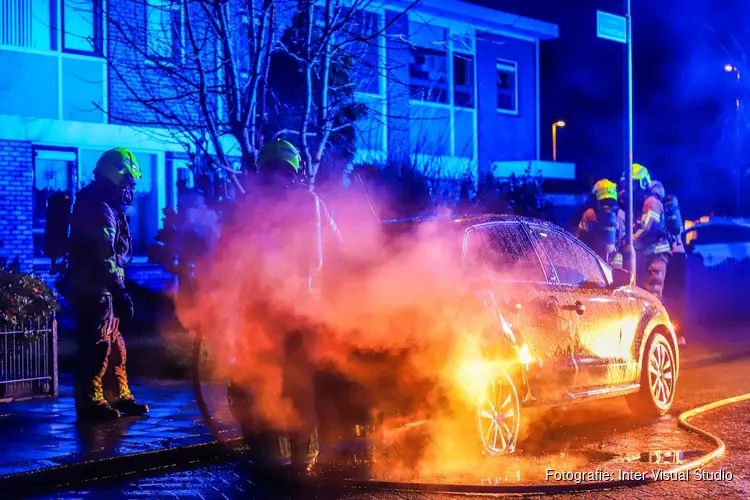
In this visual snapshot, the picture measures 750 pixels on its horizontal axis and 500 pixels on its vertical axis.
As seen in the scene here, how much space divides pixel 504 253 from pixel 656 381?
236 centimetres

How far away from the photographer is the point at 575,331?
7.66m

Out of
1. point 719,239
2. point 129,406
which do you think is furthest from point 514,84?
point 129,406

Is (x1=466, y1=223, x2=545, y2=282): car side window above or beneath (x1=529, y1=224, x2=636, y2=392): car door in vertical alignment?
above

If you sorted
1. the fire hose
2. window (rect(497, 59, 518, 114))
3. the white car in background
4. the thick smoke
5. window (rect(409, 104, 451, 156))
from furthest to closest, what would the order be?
window (rect(497, 59, 518, 114)) < window (rect(409, 104, 451, 156)) < the white car in background < the thick smoke < the fire hose

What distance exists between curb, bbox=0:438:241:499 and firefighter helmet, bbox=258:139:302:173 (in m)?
2.12

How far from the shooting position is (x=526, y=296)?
23.6 feet

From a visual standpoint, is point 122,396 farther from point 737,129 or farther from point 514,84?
point 737,129

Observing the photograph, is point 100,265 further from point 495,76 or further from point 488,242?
point 495,76

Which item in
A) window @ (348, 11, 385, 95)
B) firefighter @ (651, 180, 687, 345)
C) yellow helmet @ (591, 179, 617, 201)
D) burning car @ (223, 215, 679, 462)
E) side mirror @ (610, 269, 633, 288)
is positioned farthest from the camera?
window @ (348, 11, 385, 95)

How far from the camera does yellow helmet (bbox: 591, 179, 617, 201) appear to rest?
12.1m

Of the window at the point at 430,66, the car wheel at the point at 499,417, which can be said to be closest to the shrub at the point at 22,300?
the car wheel at the point at 499,417

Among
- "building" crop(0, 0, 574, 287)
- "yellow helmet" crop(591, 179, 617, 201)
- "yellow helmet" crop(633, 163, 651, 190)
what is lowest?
"yellow helmet" crop(591, 179, 617, 201)

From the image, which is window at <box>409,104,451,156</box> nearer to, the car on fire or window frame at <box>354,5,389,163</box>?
window frame at <box>354,5,389,163</box>

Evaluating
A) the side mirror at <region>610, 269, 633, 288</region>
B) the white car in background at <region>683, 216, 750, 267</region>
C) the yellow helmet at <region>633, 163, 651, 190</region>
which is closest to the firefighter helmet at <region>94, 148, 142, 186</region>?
the side mirror at <region>610, 269, 633, 288</region>
